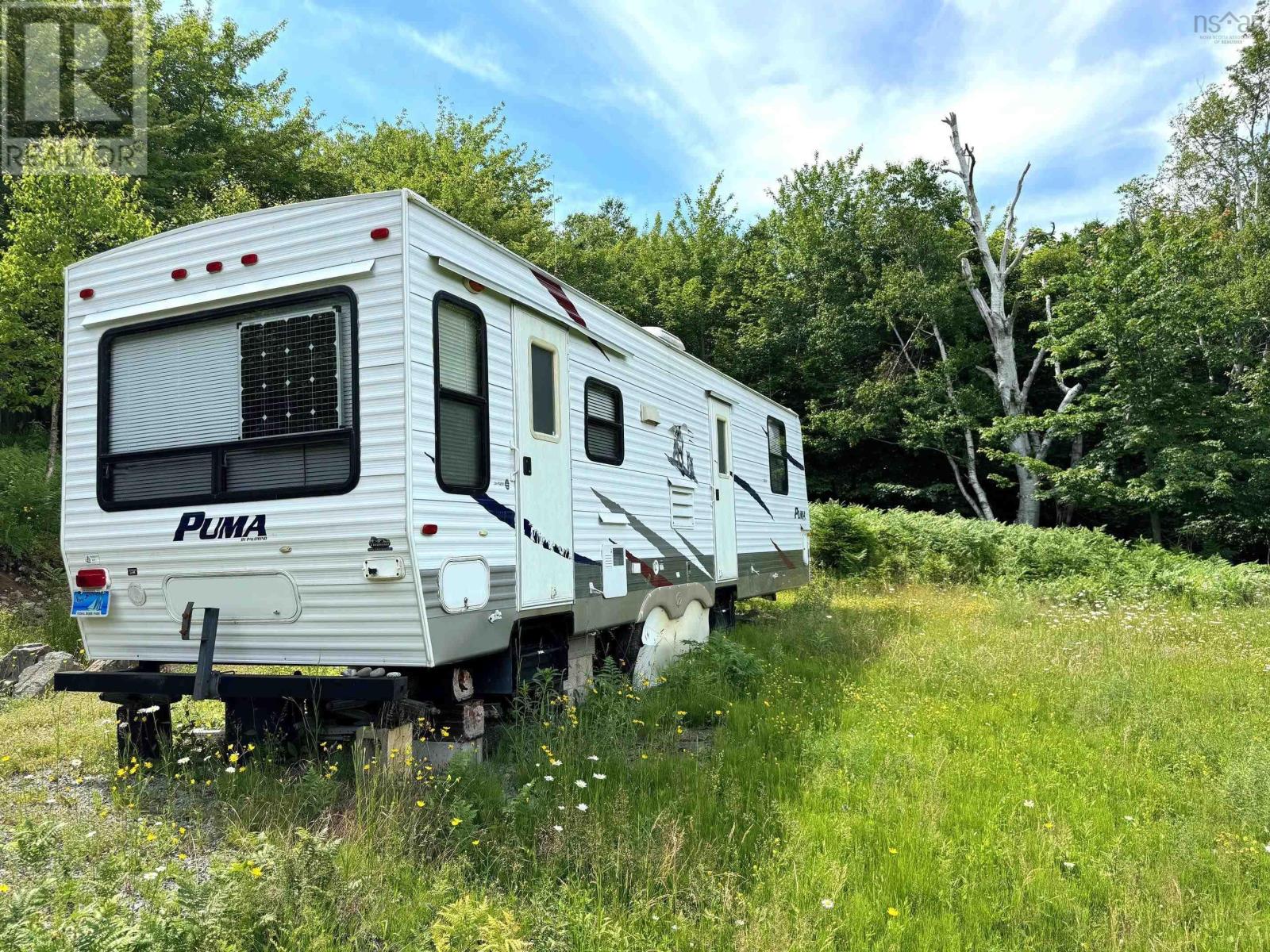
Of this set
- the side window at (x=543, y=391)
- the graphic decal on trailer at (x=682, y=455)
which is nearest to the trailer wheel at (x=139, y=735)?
the side window at (x=543, y=391)

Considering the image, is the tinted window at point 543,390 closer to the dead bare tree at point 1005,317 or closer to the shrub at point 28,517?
the shrub at point 28,517

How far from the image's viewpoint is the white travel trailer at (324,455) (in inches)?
158

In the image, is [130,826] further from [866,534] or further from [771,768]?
[866,534]

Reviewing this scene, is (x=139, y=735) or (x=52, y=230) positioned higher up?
(x=52, y=230)

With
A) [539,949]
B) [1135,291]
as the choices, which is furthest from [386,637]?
[1135,291]

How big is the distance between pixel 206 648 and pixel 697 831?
8.63 feet

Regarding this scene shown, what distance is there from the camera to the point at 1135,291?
1806 centimetres

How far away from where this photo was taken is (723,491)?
845 cm

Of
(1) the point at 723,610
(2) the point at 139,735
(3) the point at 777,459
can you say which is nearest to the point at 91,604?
(2) the point at 139,735

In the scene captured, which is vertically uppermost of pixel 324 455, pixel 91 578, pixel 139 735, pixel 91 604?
pixel 324 455

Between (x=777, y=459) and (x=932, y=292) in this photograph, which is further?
(x=932, y=292)

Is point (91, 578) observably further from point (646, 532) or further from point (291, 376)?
point (646, 532)
